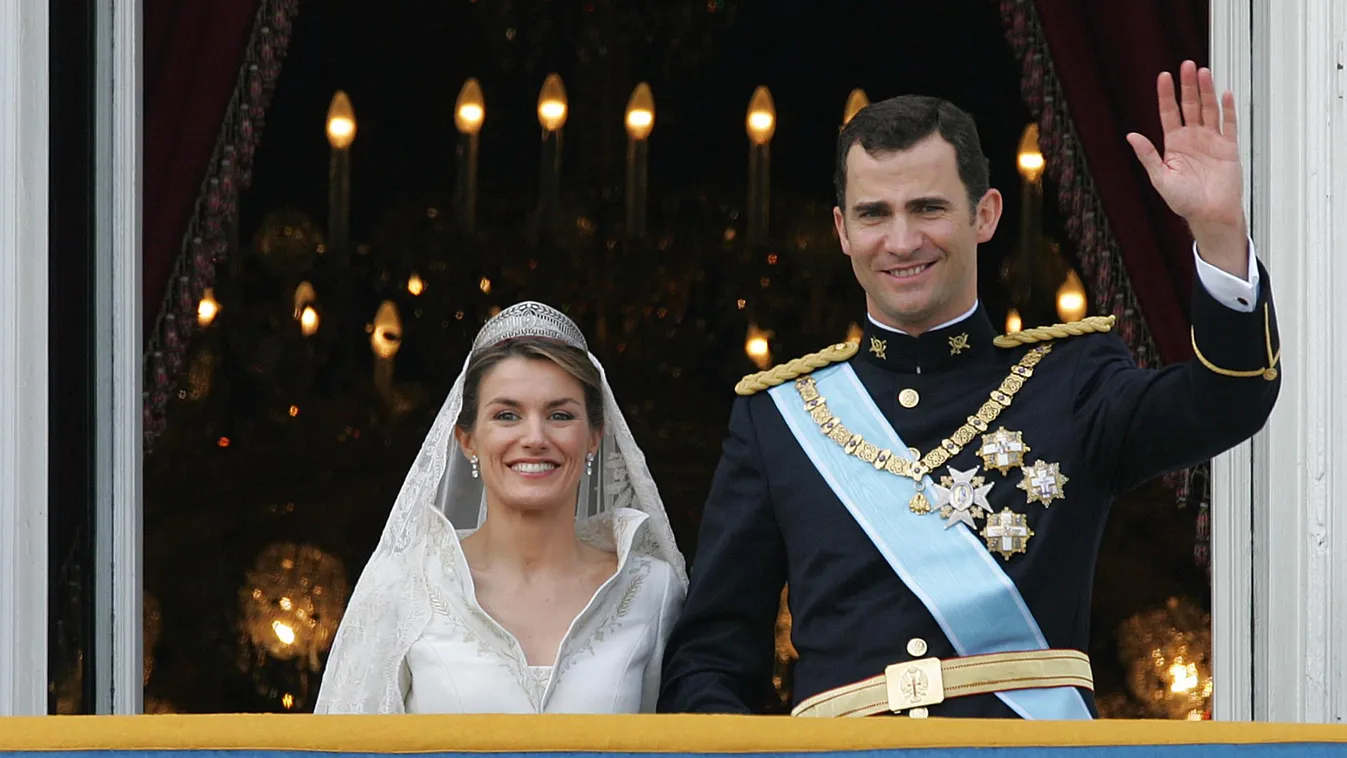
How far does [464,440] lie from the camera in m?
2.91

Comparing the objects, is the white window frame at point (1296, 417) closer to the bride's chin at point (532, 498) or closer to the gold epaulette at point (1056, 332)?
the gold epaulette at point (1056, 332)

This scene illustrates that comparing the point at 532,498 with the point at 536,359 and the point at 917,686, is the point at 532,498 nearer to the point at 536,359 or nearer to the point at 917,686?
the point at 536,359

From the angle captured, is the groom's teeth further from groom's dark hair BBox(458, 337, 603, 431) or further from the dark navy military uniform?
groom's dark hair BBox(458, 337, 603, 431)

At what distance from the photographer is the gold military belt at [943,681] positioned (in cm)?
244

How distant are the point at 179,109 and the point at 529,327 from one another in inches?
49.3

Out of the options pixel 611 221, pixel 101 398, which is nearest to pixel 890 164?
pixel 101 398

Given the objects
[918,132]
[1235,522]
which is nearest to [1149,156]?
[918,132]

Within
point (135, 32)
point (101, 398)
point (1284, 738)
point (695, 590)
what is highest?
point (135, 32)

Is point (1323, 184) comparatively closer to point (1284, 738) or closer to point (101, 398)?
point (1284, 738)

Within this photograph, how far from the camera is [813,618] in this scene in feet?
8.32

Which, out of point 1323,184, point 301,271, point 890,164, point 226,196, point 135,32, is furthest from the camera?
point 301,271

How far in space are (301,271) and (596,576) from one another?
139 inches

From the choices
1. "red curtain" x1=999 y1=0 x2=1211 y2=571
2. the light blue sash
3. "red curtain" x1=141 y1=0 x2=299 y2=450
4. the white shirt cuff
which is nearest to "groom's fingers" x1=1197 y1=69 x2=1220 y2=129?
the white shirt cuff

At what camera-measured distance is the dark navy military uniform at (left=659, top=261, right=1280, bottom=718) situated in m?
2.45
